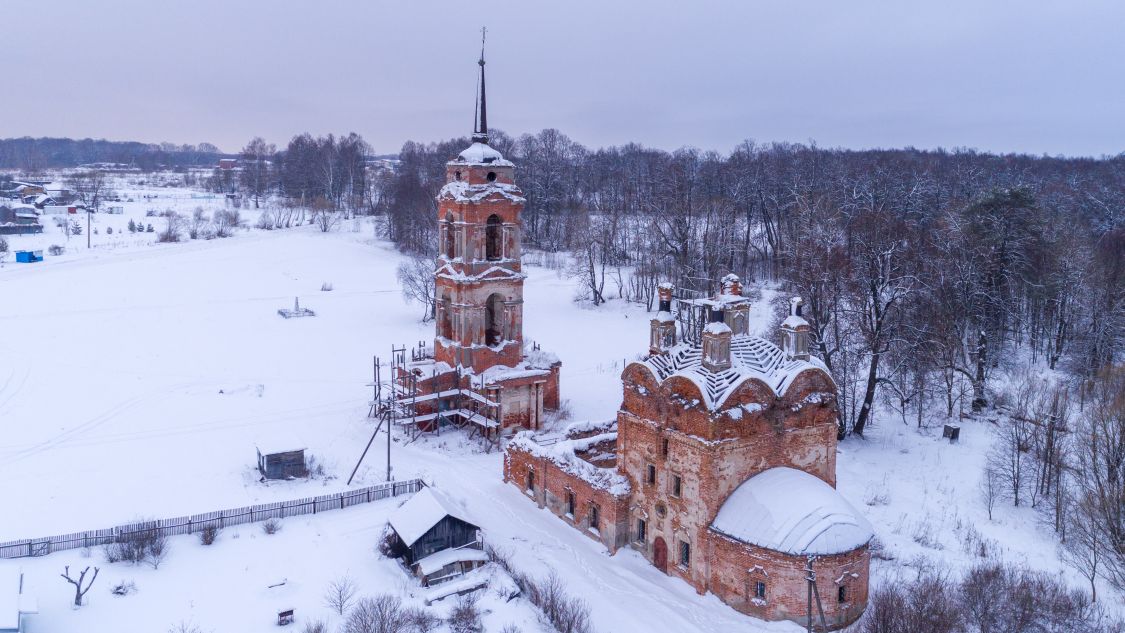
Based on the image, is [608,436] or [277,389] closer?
[608,436]

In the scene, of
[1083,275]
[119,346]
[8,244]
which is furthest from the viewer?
[8,244]

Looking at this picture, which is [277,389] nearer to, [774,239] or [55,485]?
[55,485]

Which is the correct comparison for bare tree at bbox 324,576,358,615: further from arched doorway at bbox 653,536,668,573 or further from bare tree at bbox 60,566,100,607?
arched doorway at bbox 653,536,668,573

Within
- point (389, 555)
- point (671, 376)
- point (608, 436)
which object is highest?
point (671, 376)

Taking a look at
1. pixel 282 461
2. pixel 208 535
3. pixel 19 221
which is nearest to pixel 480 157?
pixel 282 461

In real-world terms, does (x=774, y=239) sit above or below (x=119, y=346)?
above

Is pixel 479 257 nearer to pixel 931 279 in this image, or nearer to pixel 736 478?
pixel 736 478

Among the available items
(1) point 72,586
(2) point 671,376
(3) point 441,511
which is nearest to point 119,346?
(1) point 72,586
